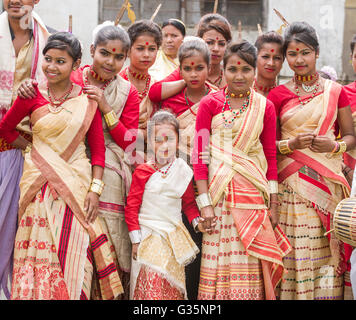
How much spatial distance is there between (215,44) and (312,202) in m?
1.68

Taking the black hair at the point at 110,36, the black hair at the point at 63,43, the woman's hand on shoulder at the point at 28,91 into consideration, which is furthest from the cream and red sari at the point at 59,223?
the black hair at the point at 110,36

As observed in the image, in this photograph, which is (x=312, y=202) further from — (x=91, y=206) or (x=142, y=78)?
(x=142, y=78)

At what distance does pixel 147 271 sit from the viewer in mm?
3496

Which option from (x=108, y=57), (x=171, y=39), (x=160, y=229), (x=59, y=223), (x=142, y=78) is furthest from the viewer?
(x=171, y=39)

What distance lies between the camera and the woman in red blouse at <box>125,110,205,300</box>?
349cm

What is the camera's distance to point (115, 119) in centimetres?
373

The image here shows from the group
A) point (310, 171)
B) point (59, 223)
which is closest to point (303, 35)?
point (310, 171)

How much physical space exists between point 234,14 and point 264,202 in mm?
7186

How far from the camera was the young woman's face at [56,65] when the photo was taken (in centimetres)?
354

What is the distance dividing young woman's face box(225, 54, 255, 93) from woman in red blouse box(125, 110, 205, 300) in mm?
514

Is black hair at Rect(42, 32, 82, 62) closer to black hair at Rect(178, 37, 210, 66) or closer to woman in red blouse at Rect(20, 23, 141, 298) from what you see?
woman in red blouse at Rect(20, 23, 141, 298)
